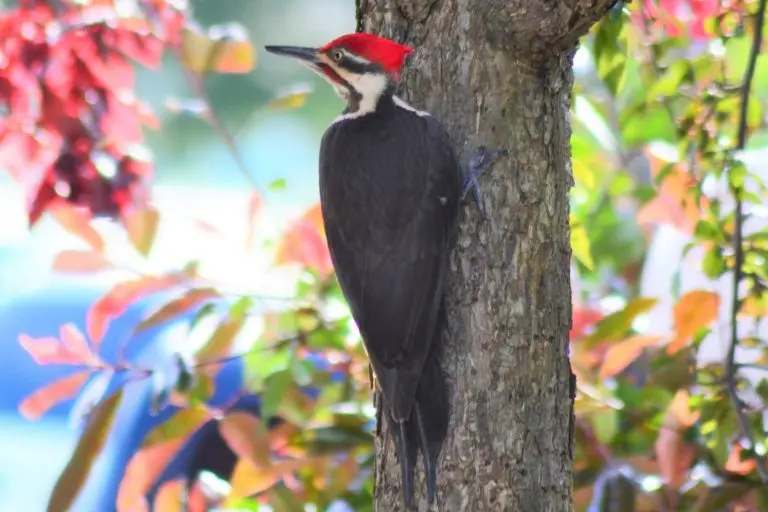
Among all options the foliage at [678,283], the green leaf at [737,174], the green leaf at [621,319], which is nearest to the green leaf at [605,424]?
the foliage at [678,283]

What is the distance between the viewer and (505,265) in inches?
49.3

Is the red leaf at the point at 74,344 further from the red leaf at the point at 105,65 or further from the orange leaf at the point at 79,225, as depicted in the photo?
the red leaf at the point at 105,65

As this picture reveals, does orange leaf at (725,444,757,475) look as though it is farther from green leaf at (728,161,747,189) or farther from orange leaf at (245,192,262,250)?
orange leaf at (245,192,262,250)

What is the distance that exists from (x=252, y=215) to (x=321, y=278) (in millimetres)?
160

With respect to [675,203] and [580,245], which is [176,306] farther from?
[675,203]

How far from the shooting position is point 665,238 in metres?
2.70

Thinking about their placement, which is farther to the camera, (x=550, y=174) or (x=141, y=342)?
(x=141, y=342)

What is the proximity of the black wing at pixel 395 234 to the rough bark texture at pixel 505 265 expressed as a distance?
0.12ft

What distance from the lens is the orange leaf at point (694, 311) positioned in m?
1.60

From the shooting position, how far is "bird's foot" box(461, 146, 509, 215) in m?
1.26

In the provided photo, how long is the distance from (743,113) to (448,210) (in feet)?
1.80

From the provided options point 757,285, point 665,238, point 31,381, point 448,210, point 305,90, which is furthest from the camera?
point 31,381

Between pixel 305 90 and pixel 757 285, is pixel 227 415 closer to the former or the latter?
pixel 305 90

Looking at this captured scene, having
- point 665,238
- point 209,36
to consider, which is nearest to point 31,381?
point 209,36
